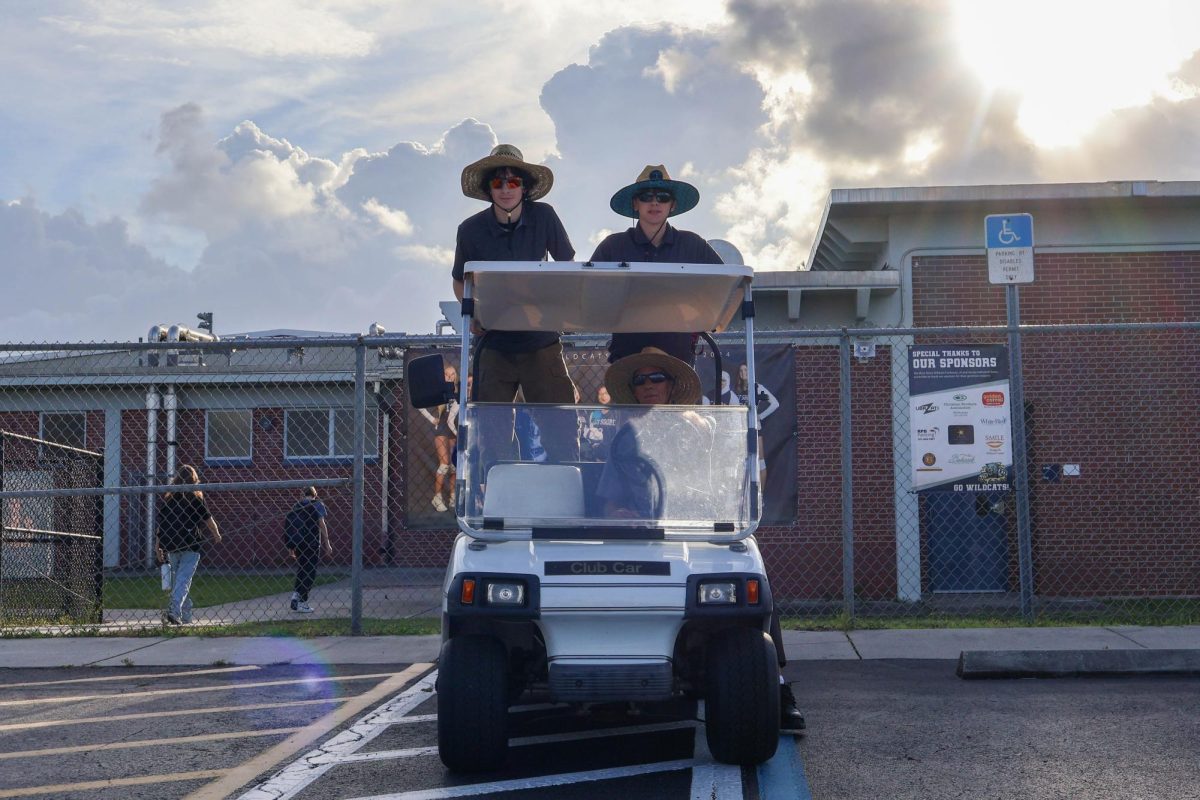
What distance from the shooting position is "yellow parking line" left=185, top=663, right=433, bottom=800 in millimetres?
4520

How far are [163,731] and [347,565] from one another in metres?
18.2

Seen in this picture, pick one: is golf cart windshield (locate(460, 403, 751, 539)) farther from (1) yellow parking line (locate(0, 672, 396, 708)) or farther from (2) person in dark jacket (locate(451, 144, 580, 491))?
(1) yellow parking line (locate(0, 672, 396, 708))

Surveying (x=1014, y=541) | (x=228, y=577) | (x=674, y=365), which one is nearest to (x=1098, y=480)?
(x=1014, y=541)

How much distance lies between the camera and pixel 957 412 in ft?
41.3

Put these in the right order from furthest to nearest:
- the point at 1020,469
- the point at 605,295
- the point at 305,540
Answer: the point at 305,540 → the point at 1020,469 → the point at 605,295

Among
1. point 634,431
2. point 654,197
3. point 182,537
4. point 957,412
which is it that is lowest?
point 182,537

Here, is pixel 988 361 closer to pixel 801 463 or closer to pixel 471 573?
pixel 801 463

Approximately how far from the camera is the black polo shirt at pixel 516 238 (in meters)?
6.55

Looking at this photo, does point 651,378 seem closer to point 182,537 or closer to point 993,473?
point 182,537

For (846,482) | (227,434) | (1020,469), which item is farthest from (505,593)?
(227,434)

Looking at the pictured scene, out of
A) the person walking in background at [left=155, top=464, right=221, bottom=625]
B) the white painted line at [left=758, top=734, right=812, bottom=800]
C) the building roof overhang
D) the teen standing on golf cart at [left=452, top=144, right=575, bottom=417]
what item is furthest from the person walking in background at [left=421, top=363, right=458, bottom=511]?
the building roof overhang

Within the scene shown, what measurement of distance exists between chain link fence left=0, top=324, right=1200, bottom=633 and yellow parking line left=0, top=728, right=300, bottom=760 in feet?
6.65

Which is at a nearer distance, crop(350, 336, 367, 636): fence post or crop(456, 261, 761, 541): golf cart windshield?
crop(456, 261, 761, 541): golf cart windshield

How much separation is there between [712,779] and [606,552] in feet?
3.21
